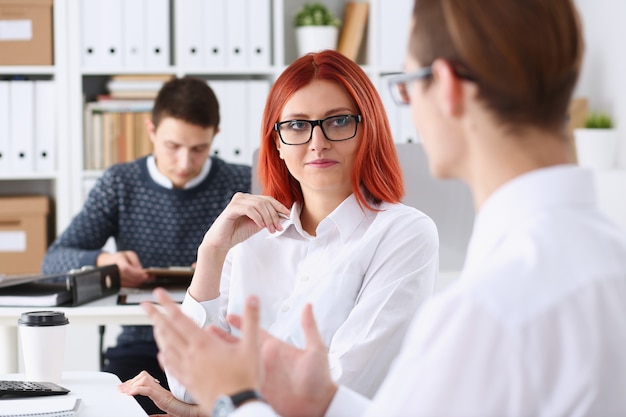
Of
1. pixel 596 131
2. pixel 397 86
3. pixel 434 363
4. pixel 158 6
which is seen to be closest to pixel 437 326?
pixel 434 363

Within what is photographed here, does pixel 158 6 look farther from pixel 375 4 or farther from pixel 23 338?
pixel 23 338

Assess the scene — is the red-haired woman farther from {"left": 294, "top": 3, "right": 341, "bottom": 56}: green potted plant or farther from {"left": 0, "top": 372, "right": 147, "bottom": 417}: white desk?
{"left": 294, "top": 3, "right": 341, "bottom": 56}: green potted plant

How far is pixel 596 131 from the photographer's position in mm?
3494

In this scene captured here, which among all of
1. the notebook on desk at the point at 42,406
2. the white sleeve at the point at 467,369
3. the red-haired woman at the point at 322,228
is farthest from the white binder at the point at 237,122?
the white sleeve at the point at 467,369

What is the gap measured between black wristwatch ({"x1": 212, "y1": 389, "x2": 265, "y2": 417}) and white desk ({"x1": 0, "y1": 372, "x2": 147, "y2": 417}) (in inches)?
19.1

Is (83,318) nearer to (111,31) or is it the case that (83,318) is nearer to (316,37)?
(111,31)

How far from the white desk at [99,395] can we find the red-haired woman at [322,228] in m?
0.18

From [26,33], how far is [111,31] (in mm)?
343

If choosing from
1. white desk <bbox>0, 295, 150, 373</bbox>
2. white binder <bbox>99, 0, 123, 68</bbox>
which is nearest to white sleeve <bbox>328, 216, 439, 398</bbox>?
white desk <bbox>0, 295, 150, 373</bbox>

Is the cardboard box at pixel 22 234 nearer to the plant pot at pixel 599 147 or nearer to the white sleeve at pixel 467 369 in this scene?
the plant pot at pixel 599 147

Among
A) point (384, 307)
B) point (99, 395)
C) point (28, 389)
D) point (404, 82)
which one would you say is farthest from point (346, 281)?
point (404, 82)

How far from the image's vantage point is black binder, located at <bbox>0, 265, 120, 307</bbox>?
7.56ft

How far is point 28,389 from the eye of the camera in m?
1.47

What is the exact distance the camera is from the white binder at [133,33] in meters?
3.68
